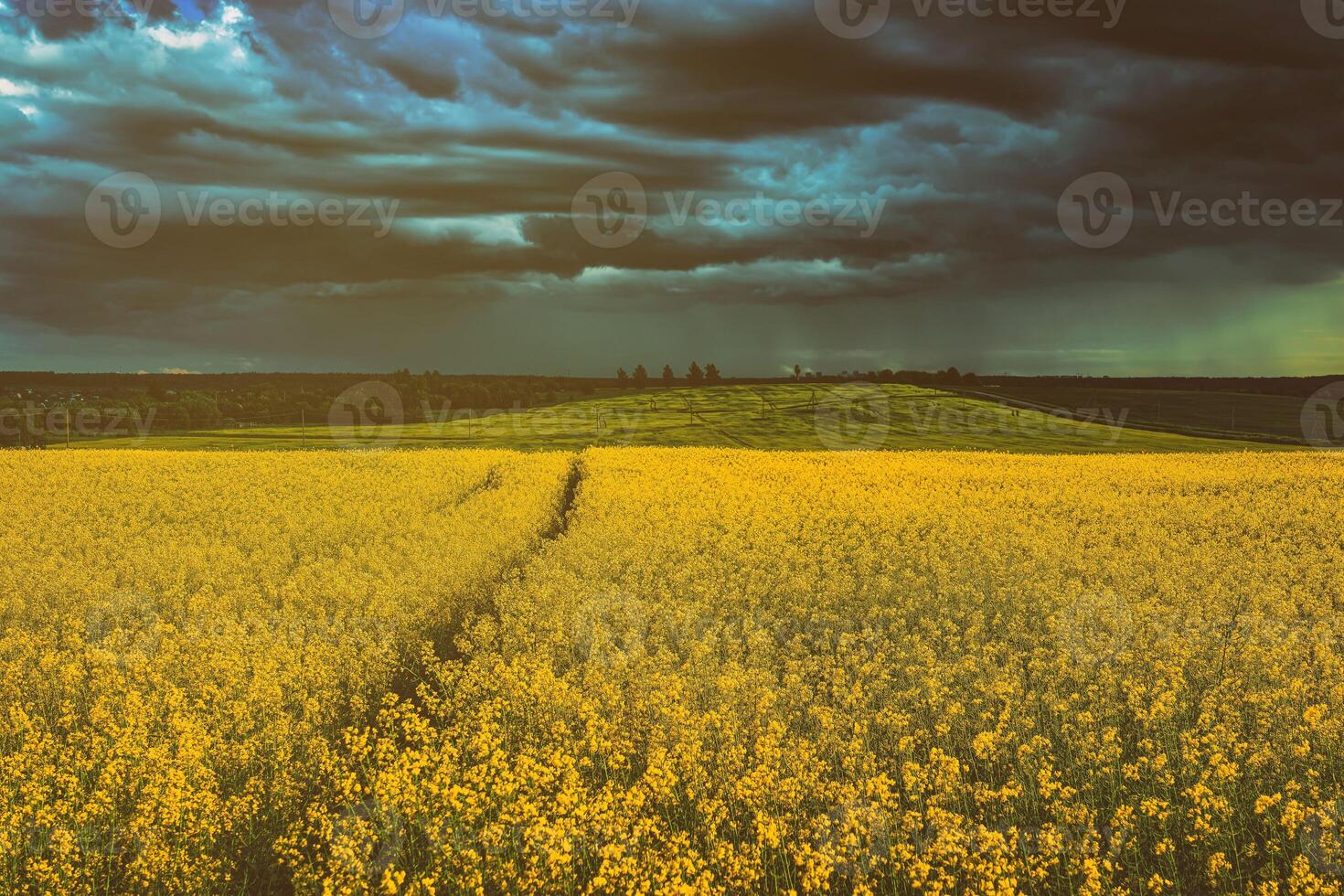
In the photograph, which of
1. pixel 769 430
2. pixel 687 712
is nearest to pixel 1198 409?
pixel 769 430

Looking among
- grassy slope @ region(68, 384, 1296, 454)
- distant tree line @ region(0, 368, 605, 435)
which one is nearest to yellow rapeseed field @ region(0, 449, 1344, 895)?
grassy slope @ region(68, 384, 1296, 454)

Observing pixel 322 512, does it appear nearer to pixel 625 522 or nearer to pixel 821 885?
pixel 625 522

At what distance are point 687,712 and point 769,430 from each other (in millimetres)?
58991

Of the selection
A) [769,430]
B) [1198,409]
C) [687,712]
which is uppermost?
[1198,409]

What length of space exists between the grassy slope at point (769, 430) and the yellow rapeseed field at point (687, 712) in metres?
41.1

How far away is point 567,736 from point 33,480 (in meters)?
30.2

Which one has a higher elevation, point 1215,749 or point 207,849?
point 1215,749

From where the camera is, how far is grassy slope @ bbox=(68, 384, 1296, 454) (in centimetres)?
5719

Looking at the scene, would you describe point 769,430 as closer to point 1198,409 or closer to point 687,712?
point 1198,409

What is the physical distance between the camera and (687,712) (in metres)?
8.07

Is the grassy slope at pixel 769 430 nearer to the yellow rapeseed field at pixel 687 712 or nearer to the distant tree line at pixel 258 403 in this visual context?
the distant tree line at pixel 258 403

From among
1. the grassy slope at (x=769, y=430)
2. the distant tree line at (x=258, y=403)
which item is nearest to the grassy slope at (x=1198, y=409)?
the grassy slope at (x=769, y=430)

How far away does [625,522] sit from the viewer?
59.4ft

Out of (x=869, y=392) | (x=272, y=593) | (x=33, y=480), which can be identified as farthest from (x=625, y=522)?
(x=869, y=392)
